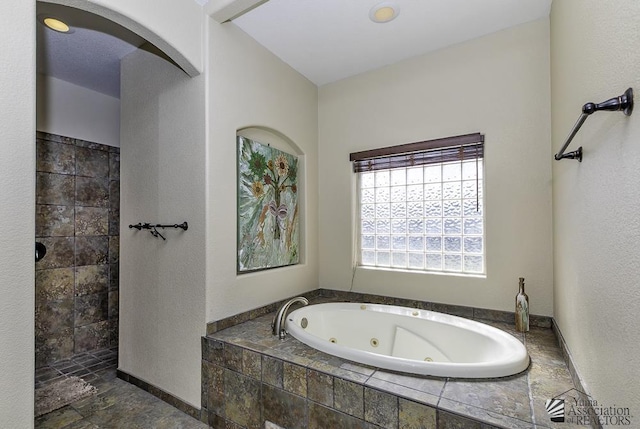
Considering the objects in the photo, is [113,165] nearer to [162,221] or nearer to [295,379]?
[162,221]

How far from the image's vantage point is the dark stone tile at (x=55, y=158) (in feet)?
8.63

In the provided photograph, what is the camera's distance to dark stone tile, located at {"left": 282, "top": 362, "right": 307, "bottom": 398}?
1.47m

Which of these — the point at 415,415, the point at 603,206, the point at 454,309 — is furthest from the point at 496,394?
the point at 454,309

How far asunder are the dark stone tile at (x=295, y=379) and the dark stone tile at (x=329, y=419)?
0.26 ft

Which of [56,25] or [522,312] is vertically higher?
[56,25]


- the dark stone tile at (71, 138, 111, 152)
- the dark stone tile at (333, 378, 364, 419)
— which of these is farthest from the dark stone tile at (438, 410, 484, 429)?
the dark stone tile at (71, 138, 111, 152)

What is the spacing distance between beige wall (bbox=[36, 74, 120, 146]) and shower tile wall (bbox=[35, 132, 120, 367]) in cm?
8

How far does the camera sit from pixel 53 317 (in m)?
2.70

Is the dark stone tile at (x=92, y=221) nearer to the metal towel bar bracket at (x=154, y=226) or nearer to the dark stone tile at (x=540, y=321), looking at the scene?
the metal towel bar bracket at (x=154, y=226)

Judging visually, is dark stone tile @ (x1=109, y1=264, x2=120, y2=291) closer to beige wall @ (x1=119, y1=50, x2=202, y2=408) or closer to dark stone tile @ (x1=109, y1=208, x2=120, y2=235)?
dark stone tile @ (x1=109, y1=208, x2=120, y2=235)

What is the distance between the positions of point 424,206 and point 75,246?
3.17m

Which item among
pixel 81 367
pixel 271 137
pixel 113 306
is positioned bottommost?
pixel 81 367

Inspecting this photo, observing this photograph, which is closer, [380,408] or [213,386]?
[380,408]

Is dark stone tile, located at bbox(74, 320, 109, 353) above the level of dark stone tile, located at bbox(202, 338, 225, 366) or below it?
below
